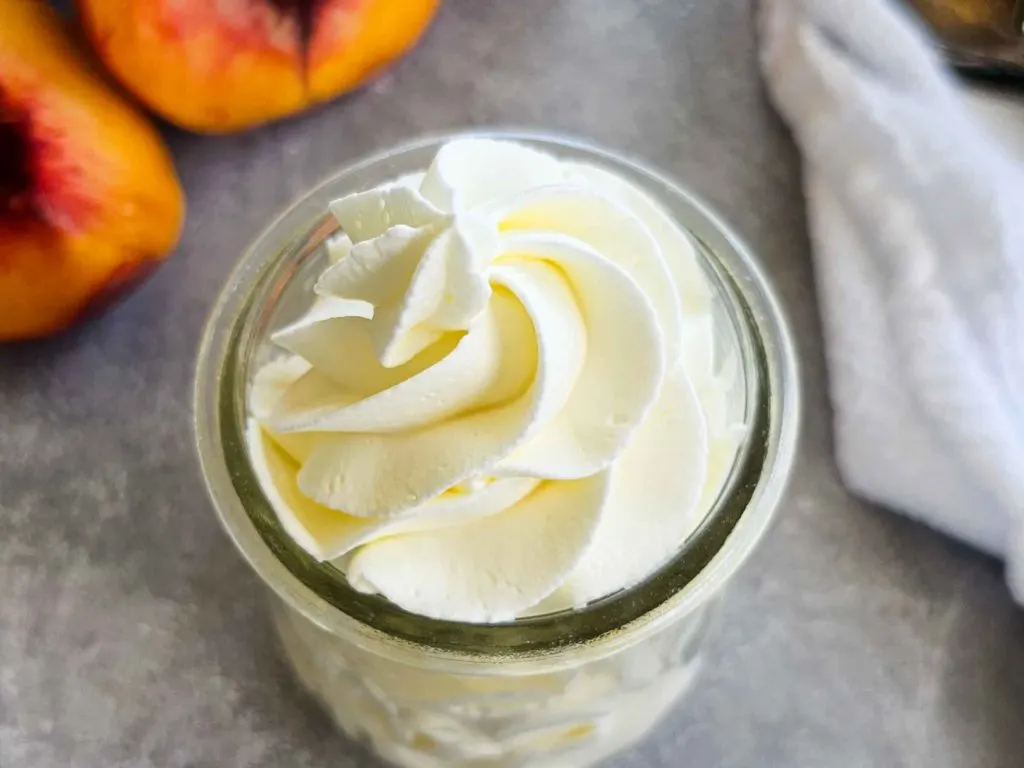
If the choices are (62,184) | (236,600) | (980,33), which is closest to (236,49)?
(62,184)

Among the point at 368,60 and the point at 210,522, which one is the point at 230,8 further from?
the point at 210,522

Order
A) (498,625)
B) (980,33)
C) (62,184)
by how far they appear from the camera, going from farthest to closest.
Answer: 1. (980,33)
2. (62,184)
3. (498,625)

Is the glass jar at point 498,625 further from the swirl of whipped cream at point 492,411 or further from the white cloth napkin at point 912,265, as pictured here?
the white cloth napkin at point 912,265

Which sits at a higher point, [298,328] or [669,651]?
[298,328]

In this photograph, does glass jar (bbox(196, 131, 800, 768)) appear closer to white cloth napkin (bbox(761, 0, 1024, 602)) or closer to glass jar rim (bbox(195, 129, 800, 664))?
glass jar rim (bbox(195, 129, 800, 664))

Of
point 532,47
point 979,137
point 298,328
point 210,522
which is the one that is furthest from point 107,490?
point 979,137

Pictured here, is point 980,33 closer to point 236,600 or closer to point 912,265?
point 912,265

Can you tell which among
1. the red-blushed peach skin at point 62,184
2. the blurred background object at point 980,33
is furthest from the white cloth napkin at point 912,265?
the red-blushed peach skin at point 62,184
